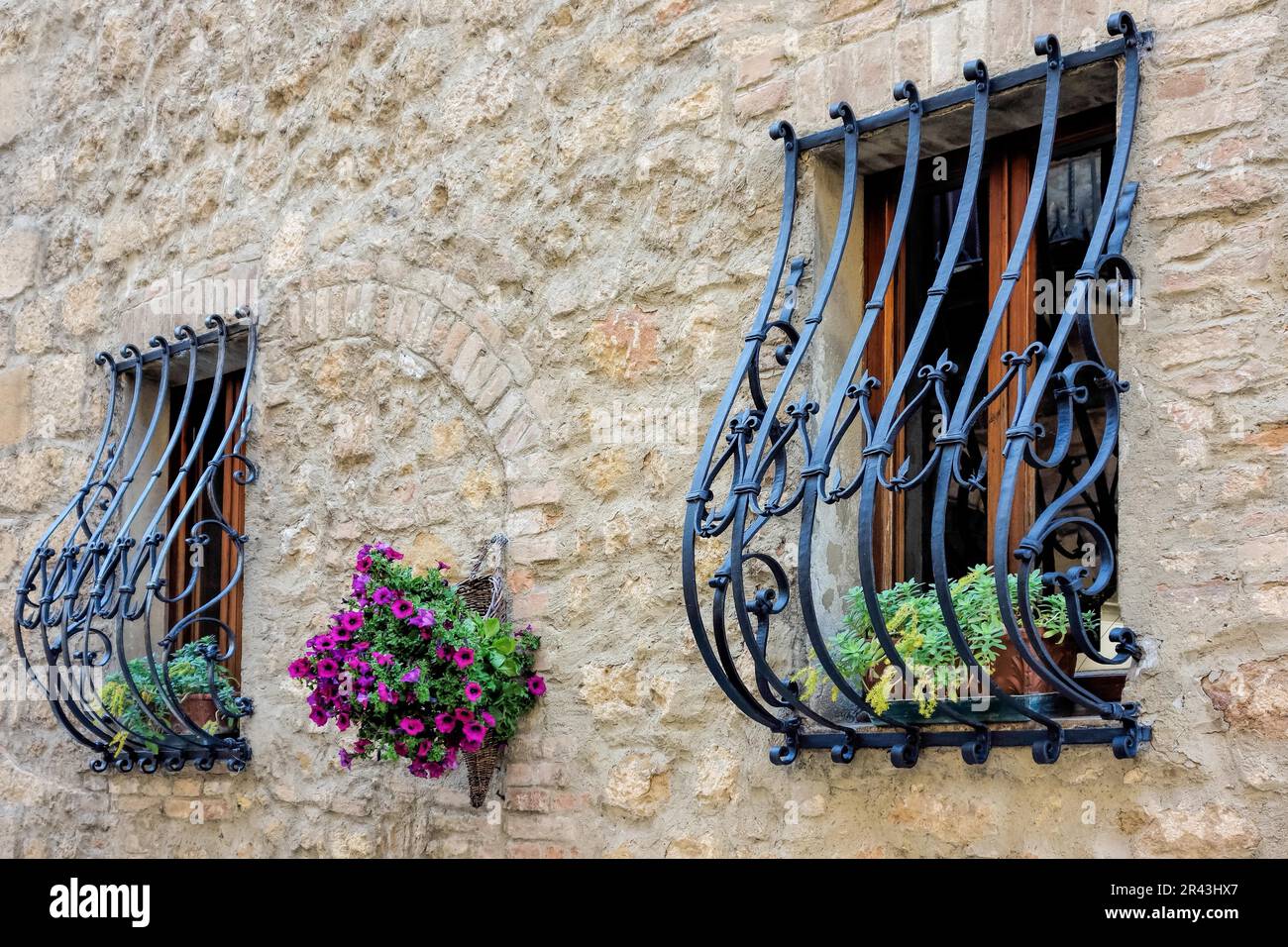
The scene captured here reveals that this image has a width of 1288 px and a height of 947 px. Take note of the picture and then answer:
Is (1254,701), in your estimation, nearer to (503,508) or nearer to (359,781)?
(503,508)

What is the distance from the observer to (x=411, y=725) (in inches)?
144

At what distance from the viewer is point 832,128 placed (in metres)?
3.55

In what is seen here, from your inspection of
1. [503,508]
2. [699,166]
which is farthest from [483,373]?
[699,166]

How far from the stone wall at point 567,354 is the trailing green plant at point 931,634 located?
0.55 feet

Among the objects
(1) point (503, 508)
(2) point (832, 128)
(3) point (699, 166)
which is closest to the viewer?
(2) point (832, 128)

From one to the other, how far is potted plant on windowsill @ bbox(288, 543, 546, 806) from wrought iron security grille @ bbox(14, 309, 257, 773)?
85cm

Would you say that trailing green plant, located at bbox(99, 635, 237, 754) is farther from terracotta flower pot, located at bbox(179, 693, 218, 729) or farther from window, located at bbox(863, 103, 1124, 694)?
window, located at bbox(863, 103, 1124, 694)

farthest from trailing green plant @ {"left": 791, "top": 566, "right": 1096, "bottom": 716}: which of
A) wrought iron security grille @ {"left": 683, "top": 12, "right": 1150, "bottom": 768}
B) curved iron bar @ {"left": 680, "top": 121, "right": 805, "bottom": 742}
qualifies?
curved iron bar @ {"left": 680, "top": 121, "right": 805, "bottom": 742}

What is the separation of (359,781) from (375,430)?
Answer: 92 cm

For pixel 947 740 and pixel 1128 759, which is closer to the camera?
pixel 1128 759

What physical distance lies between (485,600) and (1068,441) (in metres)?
1.58

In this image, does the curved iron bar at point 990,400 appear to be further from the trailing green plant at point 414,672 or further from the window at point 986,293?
the trailing green plant at point 414,672

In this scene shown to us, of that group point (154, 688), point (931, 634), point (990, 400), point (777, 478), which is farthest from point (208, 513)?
point (990, 400)

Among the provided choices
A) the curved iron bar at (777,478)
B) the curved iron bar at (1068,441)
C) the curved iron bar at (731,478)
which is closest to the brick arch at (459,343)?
the curved iron bar at (731,478)
